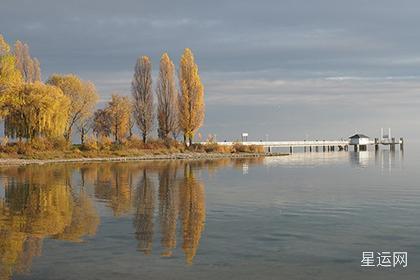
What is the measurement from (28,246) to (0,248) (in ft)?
1.85

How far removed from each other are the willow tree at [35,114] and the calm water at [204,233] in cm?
2967

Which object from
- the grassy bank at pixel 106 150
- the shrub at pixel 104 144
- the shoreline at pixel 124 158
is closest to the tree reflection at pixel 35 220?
the shoreline at pixel 124 158

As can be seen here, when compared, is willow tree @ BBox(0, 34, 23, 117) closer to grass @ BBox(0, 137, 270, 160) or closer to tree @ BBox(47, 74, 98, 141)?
grass @ BBox(0, 137, 270, 160)

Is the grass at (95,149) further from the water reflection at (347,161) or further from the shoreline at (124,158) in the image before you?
the water reflection at (347,161)

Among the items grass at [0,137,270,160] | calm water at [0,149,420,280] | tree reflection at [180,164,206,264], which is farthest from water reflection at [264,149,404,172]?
calm water at [0,149,420,280]

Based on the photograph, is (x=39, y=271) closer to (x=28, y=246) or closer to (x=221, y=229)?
(x=28, y=246)

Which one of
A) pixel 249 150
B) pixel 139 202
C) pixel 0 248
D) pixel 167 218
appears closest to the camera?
pixel 0 248

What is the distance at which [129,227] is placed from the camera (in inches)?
522

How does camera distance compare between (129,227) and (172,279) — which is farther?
(129,227)

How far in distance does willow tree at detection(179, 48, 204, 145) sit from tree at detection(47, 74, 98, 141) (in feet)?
37.3

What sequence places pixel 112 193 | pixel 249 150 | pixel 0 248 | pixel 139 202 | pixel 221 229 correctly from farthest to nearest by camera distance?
pixel 249 150
pixel 112 193
pixel 139 202
pixel 221 229
pixel 0 248

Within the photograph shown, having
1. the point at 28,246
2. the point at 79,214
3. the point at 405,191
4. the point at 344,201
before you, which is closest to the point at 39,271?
the point at 28,246

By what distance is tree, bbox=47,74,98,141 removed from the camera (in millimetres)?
63669

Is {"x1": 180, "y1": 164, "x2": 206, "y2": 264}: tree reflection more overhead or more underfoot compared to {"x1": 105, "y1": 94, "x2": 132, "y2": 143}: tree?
more underfoot
